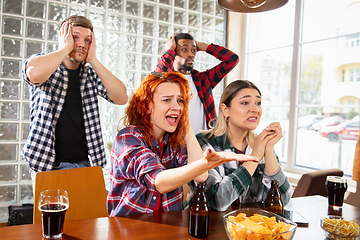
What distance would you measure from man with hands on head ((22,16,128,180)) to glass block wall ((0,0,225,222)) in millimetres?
1236

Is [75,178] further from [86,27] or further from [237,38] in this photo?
[237,38]

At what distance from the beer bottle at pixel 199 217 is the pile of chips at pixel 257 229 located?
94 mm

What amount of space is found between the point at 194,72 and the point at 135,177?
59.6 inches

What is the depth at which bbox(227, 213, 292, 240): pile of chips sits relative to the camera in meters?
0.82

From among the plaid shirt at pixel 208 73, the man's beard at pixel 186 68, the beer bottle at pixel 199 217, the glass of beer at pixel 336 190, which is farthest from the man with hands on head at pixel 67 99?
the glass of beer at pixel 336 190

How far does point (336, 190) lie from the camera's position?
1412mm

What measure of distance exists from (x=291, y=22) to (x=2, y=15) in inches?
129

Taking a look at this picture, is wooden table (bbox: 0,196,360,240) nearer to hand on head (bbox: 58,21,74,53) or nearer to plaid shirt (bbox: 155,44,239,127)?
hand on head (bbox: 58,21,74,53)

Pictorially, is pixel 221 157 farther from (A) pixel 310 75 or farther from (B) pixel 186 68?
(A) pixel 310 75

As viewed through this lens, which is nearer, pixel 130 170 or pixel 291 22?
pixel 130 170

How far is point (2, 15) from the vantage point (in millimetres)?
2789

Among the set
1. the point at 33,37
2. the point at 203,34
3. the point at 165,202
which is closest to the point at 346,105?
Result: the point at 203,34

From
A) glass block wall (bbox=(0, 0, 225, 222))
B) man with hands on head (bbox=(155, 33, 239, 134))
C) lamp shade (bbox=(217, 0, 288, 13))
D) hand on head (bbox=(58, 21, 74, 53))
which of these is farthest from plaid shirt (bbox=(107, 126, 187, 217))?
glass block wall (bbox=(0, 0, 225, 222))

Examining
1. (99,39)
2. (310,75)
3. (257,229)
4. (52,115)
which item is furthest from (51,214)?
(310,75)
